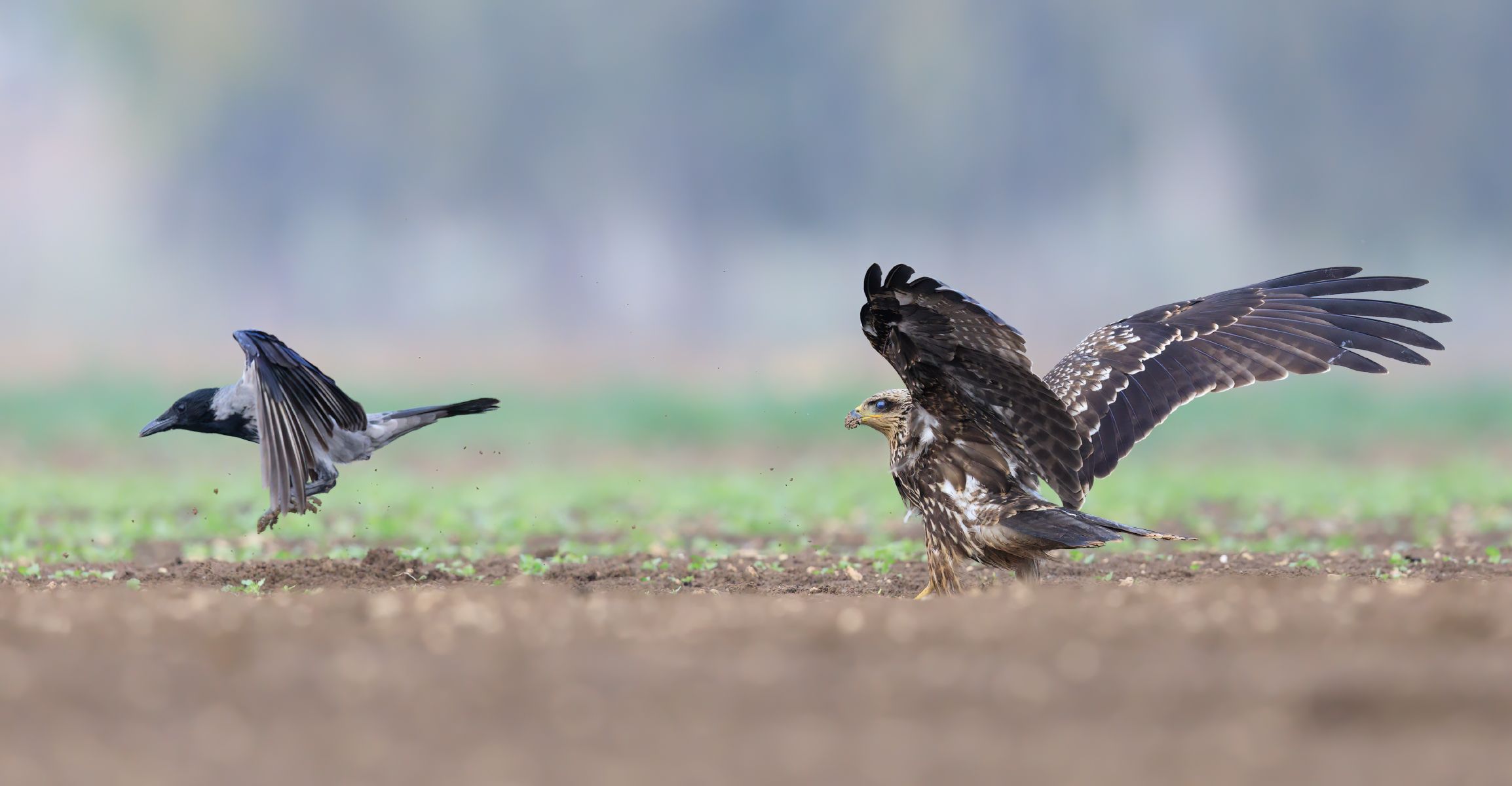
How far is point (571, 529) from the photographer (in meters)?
11.8

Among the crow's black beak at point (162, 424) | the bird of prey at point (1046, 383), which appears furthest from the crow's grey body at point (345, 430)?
the bird of prey at point (1046, 383)

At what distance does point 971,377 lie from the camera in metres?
6.80

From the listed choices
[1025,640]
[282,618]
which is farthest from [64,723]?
[1025,640]

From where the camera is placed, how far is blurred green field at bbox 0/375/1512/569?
11.1 meters

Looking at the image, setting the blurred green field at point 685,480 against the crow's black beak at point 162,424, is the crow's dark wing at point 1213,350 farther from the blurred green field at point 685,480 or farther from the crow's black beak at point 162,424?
the crow's black beak at point 162,424

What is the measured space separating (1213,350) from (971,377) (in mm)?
2092

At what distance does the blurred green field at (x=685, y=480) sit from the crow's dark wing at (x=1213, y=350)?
2086mm

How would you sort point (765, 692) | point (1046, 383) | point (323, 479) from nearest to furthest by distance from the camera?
point (765, 692), point (1046, 383), point (323, 479)

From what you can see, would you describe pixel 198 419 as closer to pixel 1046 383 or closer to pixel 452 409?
pixel 452 409

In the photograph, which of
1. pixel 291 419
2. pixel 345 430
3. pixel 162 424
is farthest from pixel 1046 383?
pixel 162 424

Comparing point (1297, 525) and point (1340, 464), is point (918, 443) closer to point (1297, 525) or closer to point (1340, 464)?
point (1297, 525)

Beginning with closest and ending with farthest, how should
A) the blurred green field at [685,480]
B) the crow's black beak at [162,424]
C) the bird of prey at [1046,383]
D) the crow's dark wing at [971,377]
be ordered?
1. the crow's dark wing at [971,377]
2. the bird of prey at [1046,383]
3. the crow's black beak at [162,424]
4. the blurred green field at [685,480]

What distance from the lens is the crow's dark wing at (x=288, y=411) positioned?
23.9ft

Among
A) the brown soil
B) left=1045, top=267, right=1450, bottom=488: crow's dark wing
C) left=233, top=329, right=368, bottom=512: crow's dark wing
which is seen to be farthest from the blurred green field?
left=1045, top=267, right=1450, bottom=488: crow's dark wing
